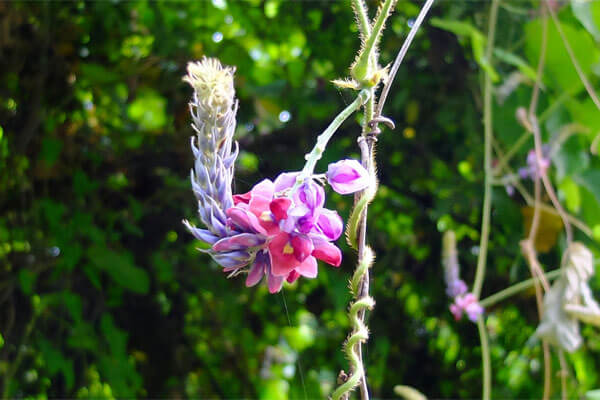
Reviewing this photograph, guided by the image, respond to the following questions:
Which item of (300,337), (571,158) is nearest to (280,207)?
(571,158)

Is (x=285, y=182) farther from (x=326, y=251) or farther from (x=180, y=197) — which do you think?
(x=180, y=197)

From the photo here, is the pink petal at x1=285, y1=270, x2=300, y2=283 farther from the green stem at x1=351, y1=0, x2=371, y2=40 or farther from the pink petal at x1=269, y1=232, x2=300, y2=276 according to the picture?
the green stem at x1=351, y1=0, x2=371, y2=40

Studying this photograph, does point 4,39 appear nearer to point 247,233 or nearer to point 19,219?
point 19,219

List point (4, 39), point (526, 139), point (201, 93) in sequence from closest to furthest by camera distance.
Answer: point (201, 93) < point (526, 139) < point (4, 39)

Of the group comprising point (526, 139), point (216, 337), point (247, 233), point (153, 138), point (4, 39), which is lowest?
point (216, 337)

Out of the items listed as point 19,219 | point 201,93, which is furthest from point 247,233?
point 19,219

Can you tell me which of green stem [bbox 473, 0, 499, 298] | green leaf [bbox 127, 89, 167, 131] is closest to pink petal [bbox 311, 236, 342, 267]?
green stem [bbox 473, 0, 499, 298]
